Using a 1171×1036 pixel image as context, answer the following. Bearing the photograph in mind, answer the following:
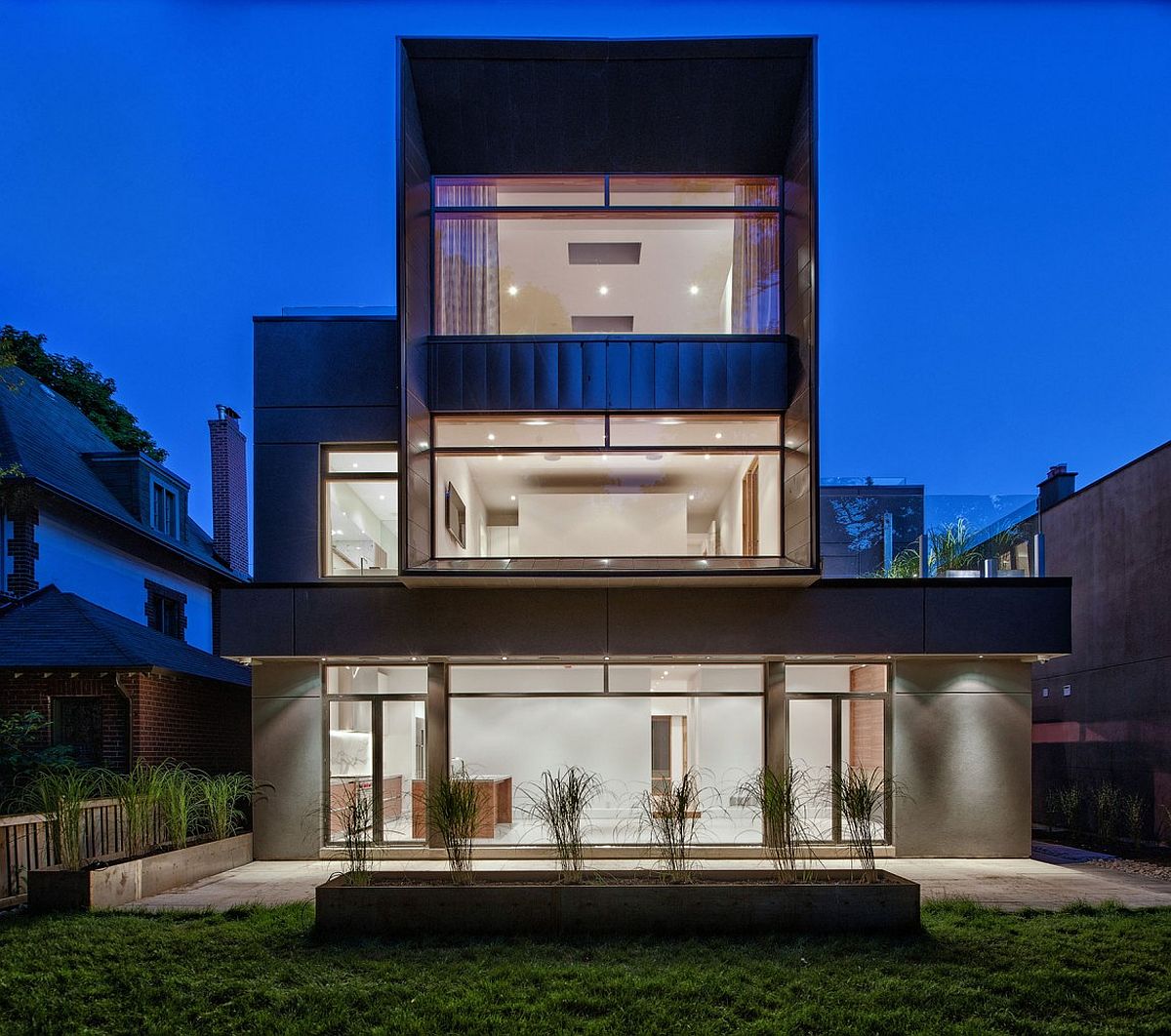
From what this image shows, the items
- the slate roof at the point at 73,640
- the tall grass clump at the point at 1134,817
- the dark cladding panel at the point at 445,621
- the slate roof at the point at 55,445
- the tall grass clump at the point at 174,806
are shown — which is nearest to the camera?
the tall grass clump at the point at 174,806

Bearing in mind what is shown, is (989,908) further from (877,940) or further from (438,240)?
(438,240)

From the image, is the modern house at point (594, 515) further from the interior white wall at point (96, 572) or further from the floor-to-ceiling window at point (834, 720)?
the interior white wall at point (96, 572)

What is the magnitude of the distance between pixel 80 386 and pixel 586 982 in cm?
2232

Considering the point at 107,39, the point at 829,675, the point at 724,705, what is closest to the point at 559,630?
the point at 724,705

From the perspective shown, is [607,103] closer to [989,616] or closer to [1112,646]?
[989,616]

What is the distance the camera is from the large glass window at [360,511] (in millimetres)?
11375

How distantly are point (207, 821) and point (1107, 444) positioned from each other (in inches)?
6110

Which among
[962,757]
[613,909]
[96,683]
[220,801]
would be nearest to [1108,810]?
[962,757]

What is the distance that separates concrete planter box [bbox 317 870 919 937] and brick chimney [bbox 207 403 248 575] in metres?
18.3

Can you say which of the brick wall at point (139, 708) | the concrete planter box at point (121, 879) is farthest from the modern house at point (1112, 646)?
the brick wall at point (139, 708)

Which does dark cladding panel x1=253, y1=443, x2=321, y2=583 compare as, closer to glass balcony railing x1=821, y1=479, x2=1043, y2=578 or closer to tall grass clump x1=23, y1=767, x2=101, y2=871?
tall grass clump x1=23, y1=767, x2=101, y2=871

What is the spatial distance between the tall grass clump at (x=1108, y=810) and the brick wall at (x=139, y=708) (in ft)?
47.4

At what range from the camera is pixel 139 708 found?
1230cm

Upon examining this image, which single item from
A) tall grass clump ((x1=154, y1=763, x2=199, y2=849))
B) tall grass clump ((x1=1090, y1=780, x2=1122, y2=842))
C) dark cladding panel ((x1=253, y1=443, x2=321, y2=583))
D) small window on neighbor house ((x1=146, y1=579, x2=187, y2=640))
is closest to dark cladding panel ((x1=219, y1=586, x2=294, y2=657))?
dark cladding panel ((x1=253, y1=443, x2=321, y2=583))
